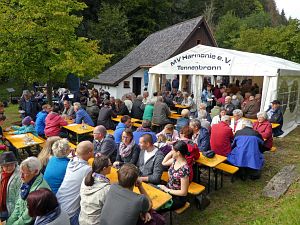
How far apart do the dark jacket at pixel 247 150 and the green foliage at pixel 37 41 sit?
7.13 meters

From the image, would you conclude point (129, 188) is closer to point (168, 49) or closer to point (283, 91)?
point (283, 91)

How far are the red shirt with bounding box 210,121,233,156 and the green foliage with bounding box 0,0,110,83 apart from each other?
6.74m

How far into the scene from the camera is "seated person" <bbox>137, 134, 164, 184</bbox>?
4180 mm

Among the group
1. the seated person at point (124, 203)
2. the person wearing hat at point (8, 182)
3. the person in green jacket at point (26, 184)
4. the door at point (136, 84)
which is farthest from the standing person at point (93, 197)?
the door at point (136, 84)

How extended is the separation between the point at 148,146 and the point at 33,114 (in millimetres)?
6401

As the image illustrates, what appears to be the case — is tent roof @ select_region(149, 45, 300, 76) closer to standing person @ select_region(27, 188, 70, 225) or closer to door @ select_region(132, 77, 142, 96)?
standing person @ select_region(27, 188, 70, 225)

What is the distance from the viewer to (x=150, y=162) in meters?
4.32

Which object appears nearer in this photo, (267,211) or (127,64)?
(267,211)

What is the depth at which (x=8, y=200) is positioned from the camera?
135 inches

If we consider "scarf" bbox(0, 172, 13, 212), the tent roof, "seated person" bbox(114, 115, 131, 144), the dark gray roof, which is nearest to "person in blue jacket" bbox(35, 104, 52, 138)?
"seated person" bbox(114, 115, 131, 144)

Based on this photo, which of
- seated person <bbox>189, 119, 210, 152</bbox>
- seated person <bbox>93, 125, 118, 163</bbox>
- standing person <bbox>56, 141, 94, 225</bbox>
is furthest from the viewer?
seated person <bbox>189, 119, 210, 152</bbox>

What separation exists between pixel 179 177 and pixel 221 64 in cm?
742

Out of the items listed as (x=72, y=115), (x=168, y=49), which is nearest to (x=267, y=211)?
(x=72, y=115)

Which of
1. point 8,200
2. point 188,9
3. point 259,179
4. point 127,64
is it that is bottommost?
point 259,179
